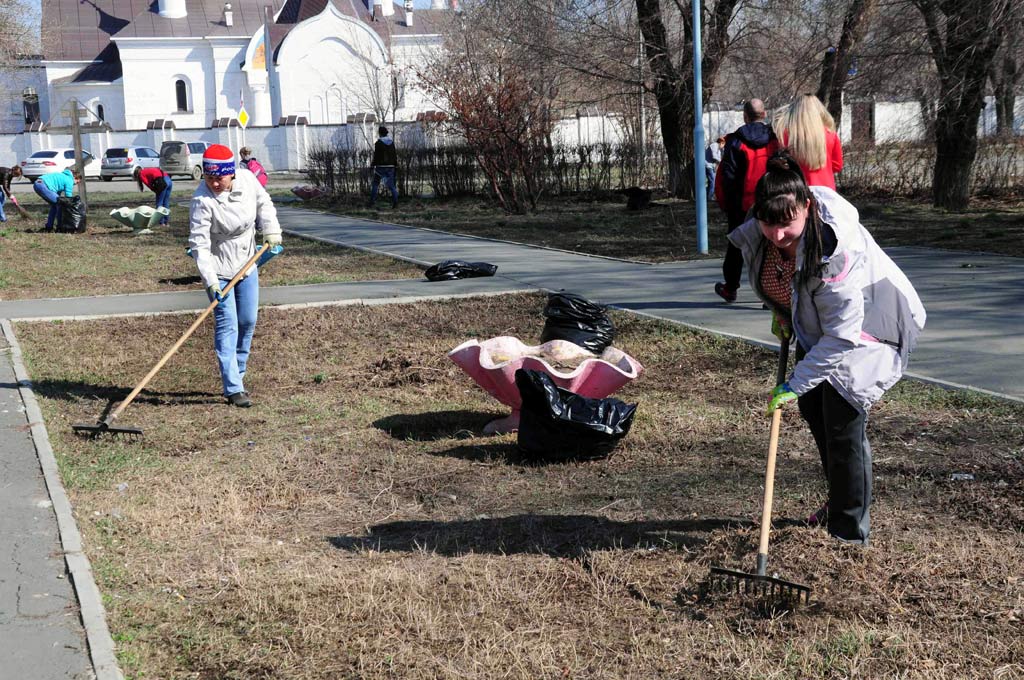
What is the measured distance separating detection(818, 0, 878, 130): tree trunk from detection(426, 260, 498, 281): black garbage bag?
858 centimetres

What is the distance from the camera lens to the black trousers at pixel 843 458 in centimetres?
423

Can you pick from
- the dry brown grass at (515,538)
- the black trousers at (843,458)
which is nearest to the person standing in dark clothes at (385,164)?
the dry brown grass at (515,538)

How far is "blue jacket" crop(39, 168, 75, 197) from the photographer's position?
21.3m

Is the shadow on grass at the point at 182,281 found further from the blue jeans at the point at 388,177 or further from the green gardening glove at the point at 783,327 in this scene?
the blue jeans at the point at 388,177

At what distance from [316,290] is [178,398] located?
181 inches

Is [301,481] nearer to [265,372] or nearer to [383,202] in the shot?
[265,372]

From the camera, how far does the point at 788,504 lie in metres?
5.08

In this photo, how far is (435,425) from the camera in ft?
22.8

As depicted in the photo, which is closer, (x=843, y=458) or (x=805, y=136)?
(x=843, y=458)

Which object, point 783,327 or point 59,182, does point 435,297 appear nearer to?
point 783,327

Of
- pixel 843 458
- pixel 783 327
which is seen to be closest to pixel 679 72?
pixel 783 327

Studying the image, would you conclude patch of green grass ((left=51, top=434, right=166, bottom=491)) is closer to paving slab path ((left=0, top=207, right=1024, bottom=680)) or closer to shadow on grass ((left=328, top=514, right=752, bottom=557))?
paving slab path ((left=0, top=207, right=1024, bottom=680))

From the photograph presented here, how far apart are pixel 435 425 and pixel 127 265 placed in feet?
33.4

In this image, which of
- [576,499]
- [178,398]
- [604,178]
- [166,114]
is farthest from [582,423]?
[166,114]
